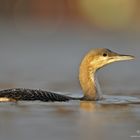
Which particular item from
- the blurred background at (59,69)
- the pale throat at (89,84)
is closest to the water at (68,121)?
the blurred background at (59,69)

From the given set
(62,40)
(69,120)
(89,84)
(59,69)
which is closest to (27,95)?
(89,84)

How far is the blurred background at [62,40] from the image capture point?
53.5ft

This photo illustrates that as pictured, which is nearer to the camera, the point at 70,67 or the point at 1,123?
the point at 1,123

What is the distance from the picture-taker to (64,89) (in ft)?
47.7

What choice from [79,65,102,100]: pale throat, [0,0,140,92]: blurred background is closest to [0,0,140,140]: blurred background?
[0,0,140,92]: blurred background

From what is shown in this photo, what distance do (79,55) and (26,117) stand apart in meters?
10.8

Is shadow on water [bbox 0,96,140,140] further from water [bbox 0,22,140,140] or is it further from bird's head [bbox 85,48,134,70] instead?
bird's head [bbox 85,48,134,70]

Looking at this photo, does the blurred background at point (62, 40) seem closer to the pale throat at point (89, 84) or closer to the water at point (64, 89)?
the water at point (64, 89)

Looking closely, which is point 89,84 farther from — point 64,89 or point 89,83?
point 64,89

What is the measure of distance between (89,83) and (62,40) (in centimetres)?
1564

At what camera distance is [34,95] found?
12273mm

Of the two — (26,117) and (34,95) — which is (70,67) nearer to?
(34,95)

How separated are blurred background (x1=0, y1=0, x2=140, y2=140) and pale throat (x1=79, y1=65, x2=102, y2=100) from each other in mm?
406

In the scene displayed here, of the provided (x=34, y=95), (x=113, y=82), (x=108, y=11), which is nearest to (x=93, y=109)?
(x=34, y=95)
